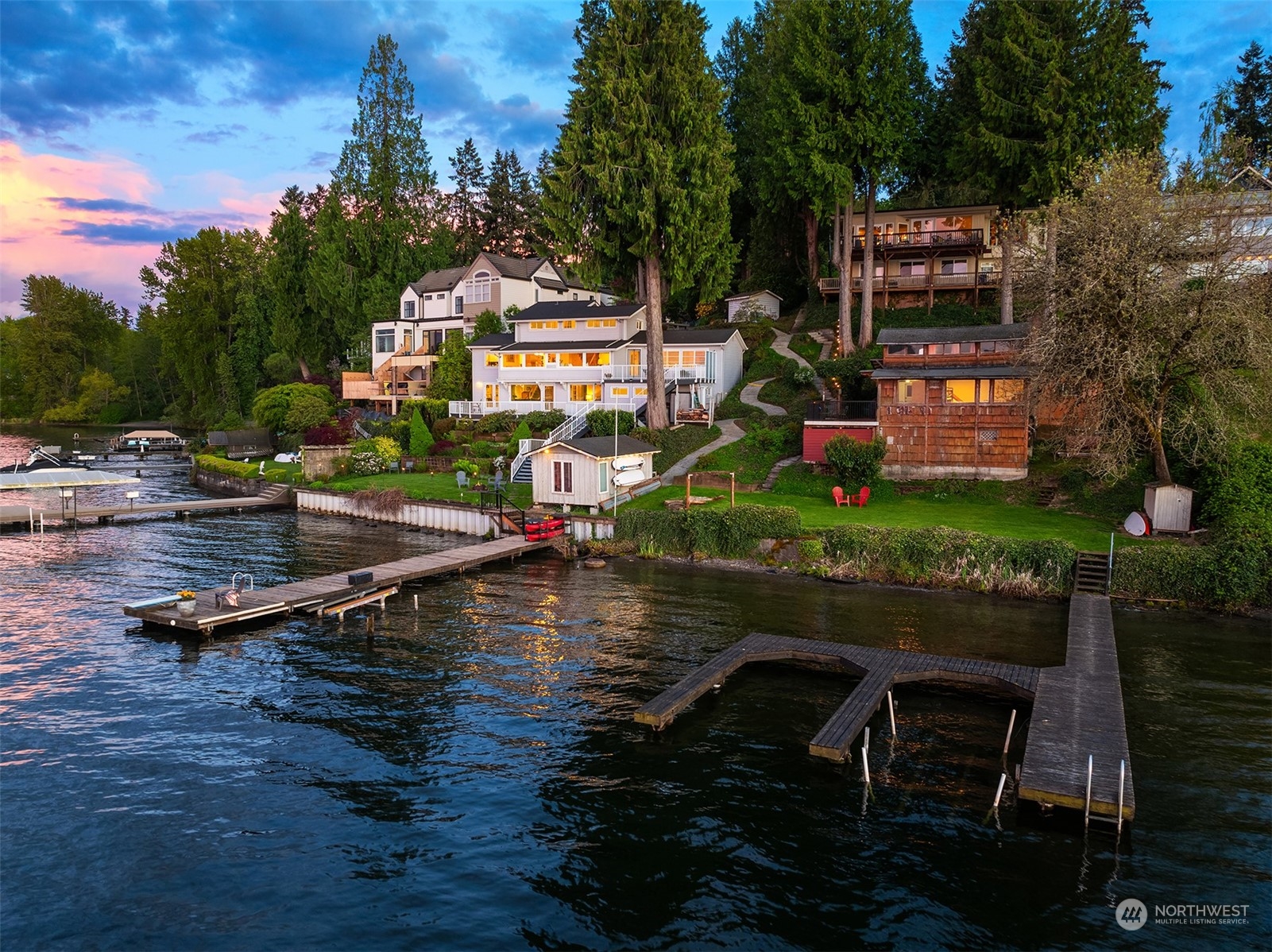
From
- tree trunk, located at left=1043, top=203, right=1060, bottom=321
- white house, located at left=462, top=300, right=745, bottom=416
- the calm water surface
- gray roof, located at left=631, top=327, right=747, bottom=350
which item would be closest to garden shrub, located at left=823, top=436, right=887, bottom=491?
tree trunk, located at left=1043, top=203, right=1060, bottom=321

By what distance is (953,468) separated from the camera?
1604 inches

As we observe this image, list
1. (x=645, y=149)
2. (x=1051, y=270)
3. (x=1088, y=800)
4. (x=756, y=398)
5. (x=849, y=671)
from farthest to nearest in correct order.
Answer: (x=756, y=398)
(x=645, y=149)
(x=1051, y=270)
(x=849, y=671)
(x=1088, y=800)

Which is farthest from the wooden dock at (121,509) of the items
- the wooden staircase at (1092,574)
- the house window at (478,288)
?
the wooden staircase at (1092,574)

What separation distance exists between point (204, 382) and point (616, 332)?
6969cm

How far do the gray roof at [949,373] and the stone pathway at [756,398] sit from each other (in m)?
11.2

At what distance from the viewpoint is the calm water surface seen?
12586 millimetres

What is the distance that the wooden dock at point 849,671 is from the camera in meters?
18.3

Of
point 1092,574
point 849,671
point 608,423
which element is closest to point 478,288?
point 608,423

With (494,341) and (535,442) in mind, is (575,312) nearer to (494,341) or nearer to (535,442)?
(494,341)

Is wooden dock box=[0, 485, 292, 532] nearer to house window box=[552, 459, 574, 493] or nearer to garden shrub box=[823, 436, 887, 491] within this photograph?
house window box=[552, 459, 574, 493]

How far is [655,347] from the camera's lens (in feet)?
165

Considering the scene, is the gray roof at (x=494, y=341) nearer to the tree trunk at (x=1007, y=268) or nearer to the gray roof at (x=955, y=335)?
the gray roof at (x=955, y=335)

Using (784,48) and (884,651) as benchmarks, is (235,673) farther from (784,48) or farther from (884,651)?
(784,48)

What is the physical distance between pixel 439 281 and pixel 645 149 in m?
40.0
